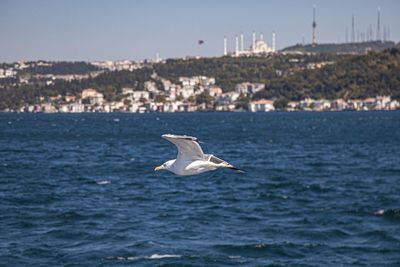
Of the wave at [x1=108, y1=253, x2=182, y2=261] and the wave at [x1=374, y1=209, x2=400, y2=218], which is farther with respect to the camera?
the wave at [x1=374, y1=209, x2=400, y2=218]

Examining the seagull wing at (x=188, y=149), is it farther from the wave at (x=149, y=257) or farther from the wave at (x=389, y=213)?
the wave at (x=389, y=213)

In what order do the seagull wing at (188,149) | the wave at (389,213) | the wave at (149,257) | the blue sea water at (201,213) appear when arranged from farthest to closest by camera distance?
the wave at (389,213)
the blue sea water at (201,213)
the wave at (149,257)
the seagull wing at (188,149)

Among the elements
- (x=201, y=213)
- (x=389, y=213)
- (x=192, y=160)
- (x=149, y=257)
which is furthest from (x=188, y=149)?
(x=389, y=213)

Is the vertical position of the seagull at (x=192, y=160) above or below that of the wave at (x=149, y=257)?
above

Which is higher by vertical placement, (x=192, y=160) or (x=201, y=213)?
(x=192, y=160)

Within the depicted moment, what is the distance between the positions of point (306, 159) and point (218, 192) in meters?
29.6


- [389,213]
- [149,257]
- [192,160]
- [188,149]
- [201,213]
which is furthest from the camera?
[201,213]

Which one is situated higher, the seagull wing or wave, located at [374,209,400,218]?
the seagull wing

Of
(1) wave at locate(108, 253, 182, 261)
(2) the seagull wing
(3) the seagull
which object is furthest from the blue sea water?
(2) the seagull wing

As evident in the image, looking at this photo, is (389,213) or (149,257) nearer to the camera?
(149,257)

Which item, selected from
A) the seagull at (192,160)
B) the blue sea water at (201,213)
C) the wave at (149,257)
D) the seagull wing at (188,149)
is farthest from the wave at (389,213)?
the seagull wing at (188,149)

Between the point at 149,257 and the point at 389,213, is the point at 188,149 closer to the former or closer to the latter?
the point at 149,257

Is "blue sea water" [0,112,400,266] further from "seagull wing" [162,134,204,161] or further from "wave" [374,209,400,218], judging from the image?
"seagull wing" [162,134,204,161]

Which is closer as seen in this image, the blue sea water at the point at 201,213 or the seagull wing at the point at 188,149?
the seagull wing at the point at 188,149
